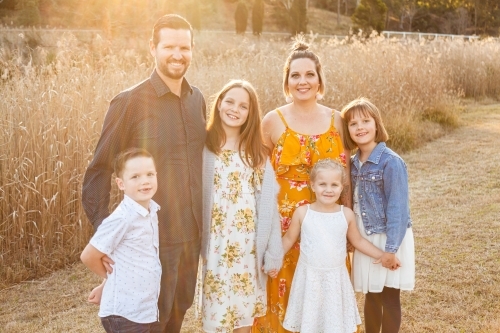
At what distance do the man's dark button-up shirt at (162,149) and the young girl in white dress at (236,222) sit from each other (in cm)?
13

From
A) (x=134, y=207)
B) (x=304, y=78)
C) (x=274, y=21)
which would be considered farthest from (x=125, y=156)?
(x=274, y=21)

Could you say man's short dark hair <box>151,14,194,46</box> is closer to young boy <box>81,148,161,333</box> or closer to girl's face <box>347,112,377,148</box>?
young boy <box>81,148,161,333</box>

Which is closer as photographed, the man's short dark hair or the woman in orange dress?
the man's short dark hair

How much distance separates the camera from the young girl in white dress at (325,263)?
2.80 meters

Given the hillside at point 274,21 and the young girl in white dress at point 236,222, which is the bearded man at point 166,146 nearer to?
the young girl in white dress at point 236,222

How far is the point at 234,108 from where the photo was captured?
2777 millimetres

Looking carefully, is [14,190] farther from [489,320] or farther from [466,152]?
[466,152]

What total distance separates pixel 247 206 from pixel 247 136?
0.38 metres

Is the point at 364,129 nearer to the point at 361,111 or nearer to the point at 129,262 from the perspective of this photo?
the point at 361,111

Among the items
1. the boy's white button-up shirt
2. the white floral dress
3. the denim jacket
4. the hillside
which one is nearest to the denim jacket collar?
the denim jacket

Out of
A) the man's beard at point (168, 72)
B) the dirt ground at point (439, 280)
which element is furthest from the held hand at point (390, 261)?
the man's beard at point (168, 72)

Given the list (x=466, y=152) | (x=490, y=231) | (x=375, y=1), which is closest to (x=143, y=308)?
(x=490, y=231)

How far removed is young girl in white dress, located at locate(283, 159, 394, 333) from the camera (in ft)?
9.20

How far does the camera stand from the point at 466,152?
8.73 meters
